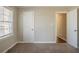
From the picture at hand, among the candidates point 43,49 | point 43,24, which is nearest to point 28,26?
point 43,24

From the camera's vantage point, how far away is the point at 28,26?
27.9 feet

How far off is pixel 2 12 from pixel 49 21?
12.2 ft

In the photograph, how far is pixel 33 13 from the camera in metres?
8.42

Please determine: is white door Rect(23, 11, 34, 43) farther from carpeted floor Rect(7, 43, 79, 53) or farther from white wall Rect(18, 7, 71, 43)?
carpeted floor Rect(7, 43, 79, 53)

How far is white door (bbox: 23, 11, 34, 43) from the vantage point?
27.8 ft

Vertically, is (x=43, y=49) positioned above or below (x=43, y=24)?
below

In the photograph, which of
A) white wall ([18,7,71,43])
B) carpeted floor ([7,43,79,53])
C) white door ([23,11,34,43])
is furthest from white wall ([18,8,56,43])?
carpeted floor ([7,43,79,53])

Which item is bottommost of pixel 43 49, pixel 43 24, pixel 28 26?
pixel 43 49

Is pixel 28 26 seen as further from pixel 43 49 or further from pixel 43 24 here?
pixel 43 49

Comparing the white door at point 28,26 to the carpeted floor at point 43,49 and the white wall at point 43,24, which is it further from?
the carpeted floor at point 43,49

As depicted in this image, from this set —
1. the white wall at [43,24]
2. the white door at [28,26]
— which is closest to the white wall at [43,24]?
the white wall at [43,24]
